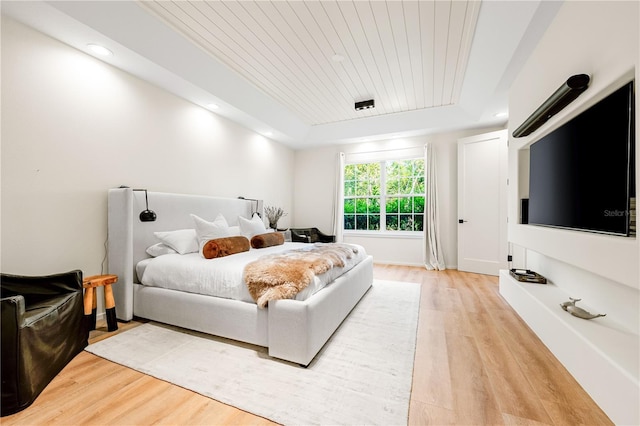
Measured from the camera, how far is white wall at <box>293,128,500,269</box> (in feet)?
15.5

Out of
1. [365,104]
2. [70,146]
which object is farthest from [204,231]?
[365,104]

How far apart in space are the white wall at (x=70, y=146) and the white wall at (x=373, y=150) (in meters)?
2.92

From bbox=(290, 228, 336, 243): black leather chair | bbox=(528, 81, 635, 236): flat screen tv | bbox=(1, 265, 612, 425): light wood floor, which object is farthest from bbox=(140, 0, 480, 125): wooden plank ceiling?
bbox=(1, 265, 612, 425): light wood floor

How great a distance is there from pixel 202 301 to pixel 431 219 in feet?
13.4

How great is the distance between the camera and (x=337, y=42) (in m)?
2.53

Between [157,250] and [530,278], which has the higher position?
[157,250]

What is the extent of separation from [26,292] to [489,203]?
5.47 metres

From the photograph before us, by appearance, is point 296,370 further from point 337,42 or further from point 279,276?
point 337,42

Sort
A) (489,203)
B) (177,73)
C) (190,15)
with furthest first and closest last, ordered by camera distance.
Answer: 1. (489,203)
2. (177,73)
3. (190,15)

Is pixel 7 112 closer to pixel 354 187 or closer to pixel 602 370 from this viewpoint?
pixel 602 370

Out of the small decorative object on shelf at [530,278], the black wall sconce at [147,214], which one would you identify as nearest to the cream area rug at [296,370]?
the black wall sconce at [147,214]

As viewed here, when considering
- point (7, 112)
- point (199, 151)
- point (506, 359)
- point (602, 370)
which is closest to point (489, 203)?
point (506, 359)

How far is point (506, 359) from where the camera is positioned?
1.79 meters

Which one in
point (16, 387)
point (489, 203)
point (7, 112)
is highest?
point (7, 112)
